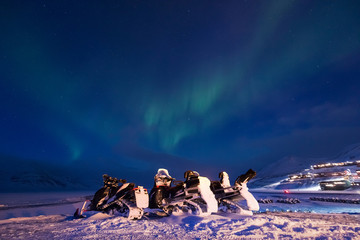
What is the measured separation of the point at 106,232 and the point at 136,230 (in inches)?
31.8

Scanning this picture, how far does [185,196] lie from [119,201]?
9.50ft

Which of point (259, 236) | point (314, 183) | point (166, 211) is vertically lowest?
point (259, 236)

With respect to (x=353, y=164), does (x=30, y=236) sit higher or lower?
lower

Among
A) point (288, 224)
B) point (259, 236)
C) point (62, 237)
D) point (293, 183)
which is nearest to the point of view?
point (259, 236)

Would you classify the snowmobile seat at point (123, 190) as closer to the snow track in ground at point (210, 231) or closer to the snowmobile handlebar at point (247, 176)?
the snow track in ground at point (210, 231)

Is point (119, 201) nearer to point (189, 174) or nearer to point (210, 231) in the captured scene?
point (189, 174)

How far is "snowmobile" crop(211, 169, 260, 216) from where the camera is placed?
759 centimetres

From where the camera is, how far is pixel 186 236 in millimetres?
4766

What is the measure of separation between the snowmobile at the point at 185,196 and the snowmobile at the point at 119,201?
0.97m

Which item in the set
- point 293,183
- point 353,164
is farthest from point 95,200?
point 353,164

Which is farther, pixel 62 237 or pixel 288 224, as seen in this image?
pixel 288 224

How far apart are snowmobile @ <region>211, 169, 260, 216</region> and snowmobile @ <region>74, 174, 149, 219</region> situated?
326 centimetres

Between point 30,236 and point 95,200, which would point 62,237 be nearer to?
point 30,236

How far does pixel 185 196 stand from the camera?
7852 millimetres
